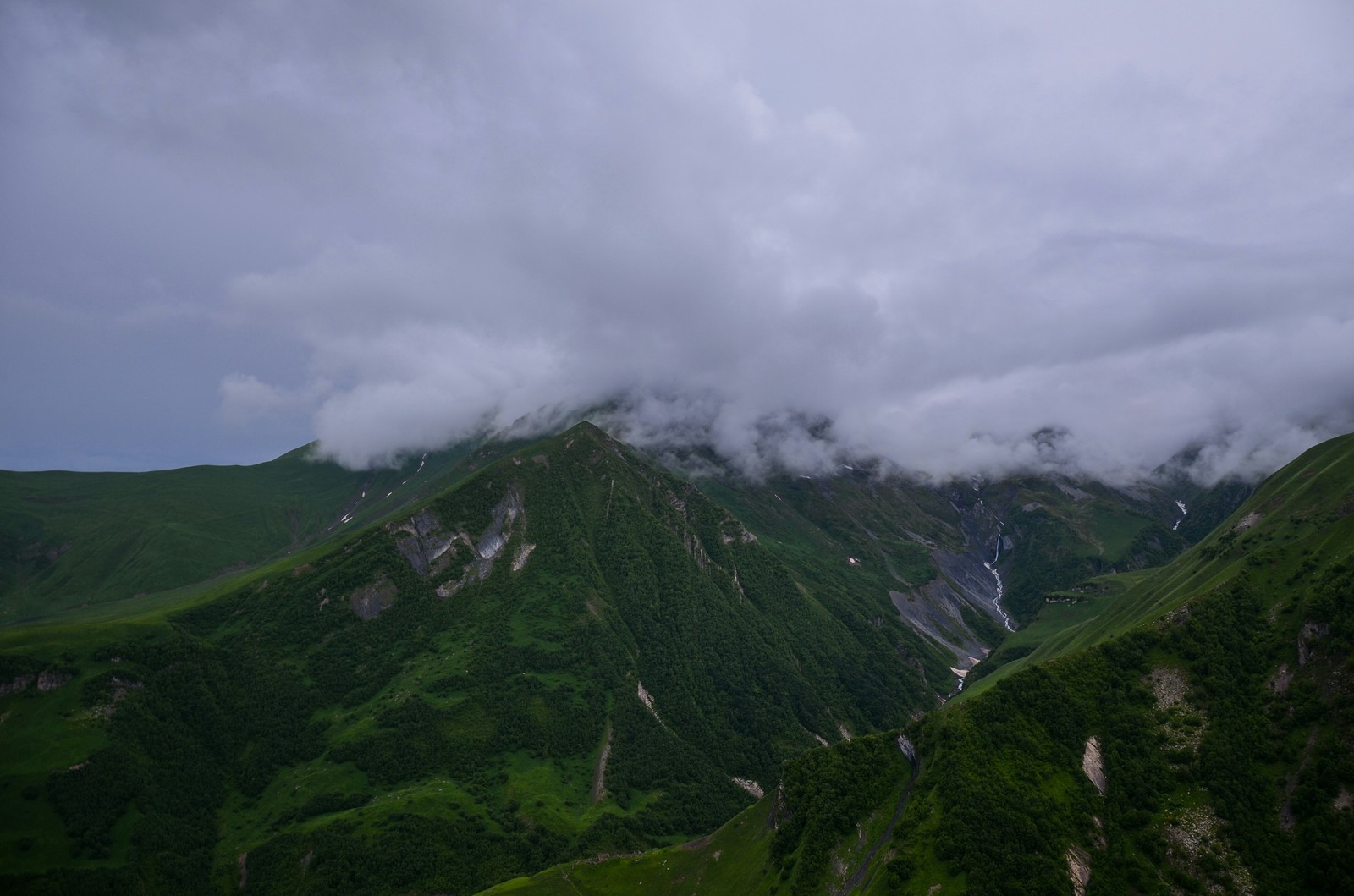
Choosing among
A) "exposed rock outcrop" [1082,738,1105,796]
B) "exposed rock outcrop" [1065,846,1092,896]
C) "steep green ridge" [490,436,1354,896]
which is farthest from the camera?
"exposed rock outcrop" [1082,738,1105,796]

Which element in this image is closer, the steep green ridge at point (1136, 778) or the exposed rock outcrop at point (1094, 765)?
the steep green ridge at point (1136, 778)

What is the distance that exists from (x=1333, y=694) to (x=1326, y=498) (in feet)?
294

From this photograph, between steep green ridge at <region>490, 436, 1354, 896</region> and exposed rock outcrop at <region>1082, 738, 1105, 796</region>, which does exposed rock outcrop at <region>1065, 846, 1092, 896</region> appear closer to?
steep green ridge at <region>490, 436, 1354, 896</region>

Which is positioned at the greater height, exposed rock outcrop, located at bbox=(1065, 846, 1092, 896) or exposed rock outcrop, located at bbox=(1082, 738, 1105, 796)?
exposed rock outcrop, located at bbox=(1082, 738, 1105, 796)

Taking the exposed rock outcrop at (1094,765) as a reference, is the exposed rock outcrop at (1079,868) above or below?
below

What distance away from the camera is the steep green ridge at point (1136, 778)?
333ft

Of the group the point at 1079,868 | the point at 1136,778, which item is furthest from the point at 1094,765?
the point at 1079,868

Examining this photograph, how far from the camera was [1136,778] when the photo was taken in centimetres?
11656

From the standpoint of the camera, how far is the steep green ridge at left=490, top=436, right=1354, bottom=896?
101375 millimetres

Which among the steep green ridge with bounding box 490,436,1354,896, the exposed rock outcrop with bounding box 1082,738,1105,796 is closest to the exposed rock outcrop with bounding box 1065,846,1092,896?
the steep green ridge with bounding box 490,436,1354,896

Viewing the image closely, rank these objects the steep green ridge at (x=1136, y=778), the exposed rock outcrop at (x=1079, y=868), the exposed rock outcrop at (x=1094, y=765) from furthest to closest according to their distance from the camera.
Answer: the exposed rock outcrop at (x=1094, y=765) < the steep green ridge at (x=1136, y=778) < the exposed rock outcrop at (x=1079, y=868)

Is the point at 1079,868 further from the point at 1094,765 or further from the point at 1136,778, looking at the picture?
the point at 1094,765

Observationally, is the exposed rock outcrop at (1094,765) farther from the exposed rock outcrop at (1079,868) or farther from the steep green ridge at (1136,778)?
the exposed rock outcrop at (1079,868)

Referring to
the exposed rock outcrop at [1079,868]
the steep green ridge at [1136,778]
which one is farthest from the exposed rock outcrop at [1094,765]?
the exposed rock outcrop at [1079,868]
